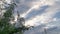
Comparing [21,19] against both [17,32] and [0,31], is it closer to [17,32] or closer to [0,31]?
[17,32]

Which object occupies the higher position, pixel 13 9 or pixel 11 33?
pixel 13 9

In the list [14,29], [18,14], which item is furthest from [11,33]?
[18,14]

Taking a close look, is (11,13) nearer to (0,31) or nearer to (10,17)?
(10,17)

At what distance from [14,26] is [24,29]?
0.44 metres

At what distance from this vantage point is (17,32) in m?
10.1

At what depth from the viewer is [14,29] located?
9.88m

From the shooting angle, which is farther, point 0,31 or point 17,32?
point 17,32

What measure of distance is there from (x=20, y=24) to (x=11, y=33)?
50cm

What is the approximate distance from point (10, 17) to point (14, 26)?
0.31 m

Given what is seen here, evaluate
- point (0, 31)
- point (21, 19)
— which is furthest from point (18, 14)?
point (0, 31)

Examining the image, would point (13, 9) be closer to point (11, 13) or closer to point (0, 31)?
point (11, 13)

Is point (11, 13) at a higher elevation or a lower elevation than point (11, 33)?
higher

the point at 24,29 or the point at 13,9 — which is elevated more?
the point at 13,9

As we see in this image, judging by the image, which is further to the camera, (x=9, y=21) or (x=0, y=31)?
(x=9, y=21)
